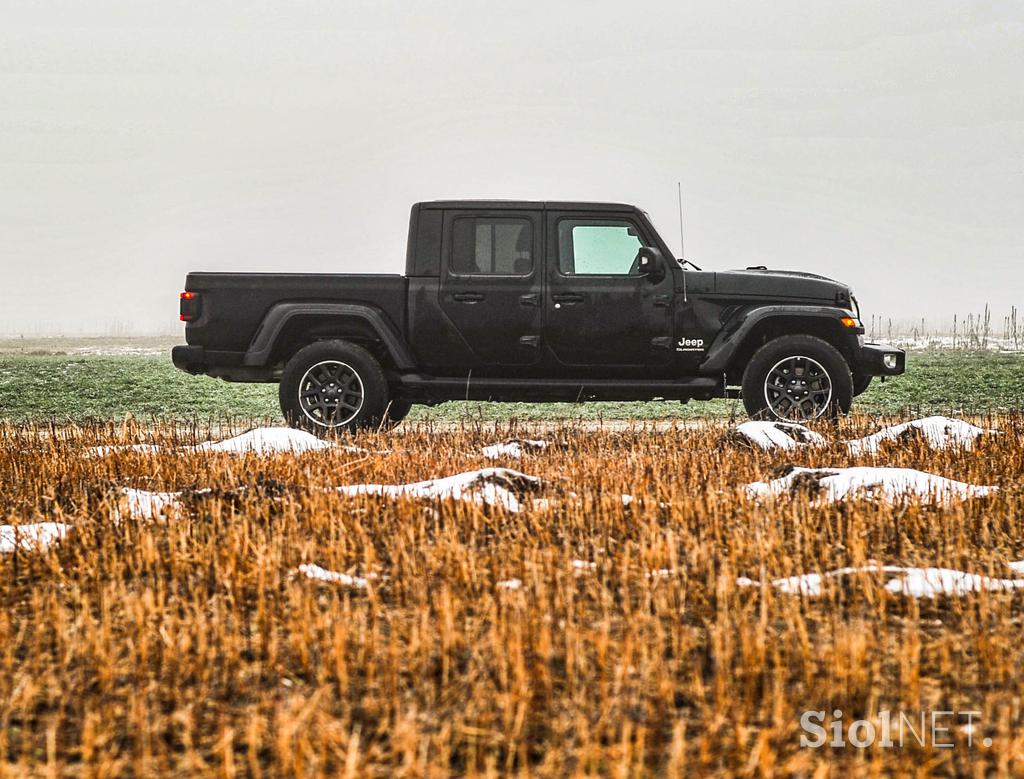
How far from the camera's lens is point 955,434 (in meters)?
9.19

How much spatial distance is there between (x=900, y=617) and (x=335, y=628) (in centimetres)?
225

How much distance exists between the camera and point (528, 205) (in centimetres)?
975

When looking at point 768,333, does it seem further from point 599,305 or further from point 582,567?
point 582,567

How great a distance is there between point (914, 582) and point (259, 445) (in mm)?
5899

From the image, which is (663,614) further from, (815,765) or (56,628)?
(56,628)

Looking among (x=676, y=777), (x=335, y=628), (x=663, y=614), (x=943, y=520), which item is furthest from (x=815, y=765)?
(x=943, y=520)

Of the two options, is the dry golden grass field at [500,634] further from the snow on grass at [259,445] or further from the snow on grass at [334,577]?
the snow on grass at [259,445]

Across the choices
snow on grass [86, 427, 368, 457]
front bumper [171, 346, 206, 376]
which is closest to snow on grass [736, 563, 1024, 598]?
snow on grass [86, 427, 368, 457]

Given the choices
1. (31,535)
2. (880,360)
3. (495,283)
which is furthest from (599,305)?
(31,535)

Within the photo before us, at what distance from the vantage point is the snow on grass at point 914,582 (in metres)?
4.38

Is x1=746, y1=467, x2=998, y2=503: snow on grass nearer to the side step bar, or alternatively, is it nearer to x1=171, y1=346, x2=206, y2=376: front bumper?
the side step bar

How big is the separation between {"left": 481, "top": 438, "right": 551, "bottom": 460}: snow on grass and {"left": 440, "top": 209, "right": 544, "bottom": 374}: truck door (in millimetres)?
980

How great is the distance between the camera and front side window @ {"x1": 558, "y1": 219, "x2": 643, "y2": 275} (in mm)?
9758

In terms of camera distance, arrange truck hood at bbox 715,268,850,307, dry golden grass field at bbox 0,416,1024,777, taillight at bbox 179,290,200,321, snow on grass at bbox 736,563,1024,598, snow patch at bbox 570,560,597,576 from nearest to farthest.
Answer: dry golden grass field at bbox 0,416,1024,777
snow on grass at bbox 736,563,1024,598
snow patch at bbox 570,560,597,576
taillight at bbox 179,290,200,321
truck hood at bbox 715,268,850,307
